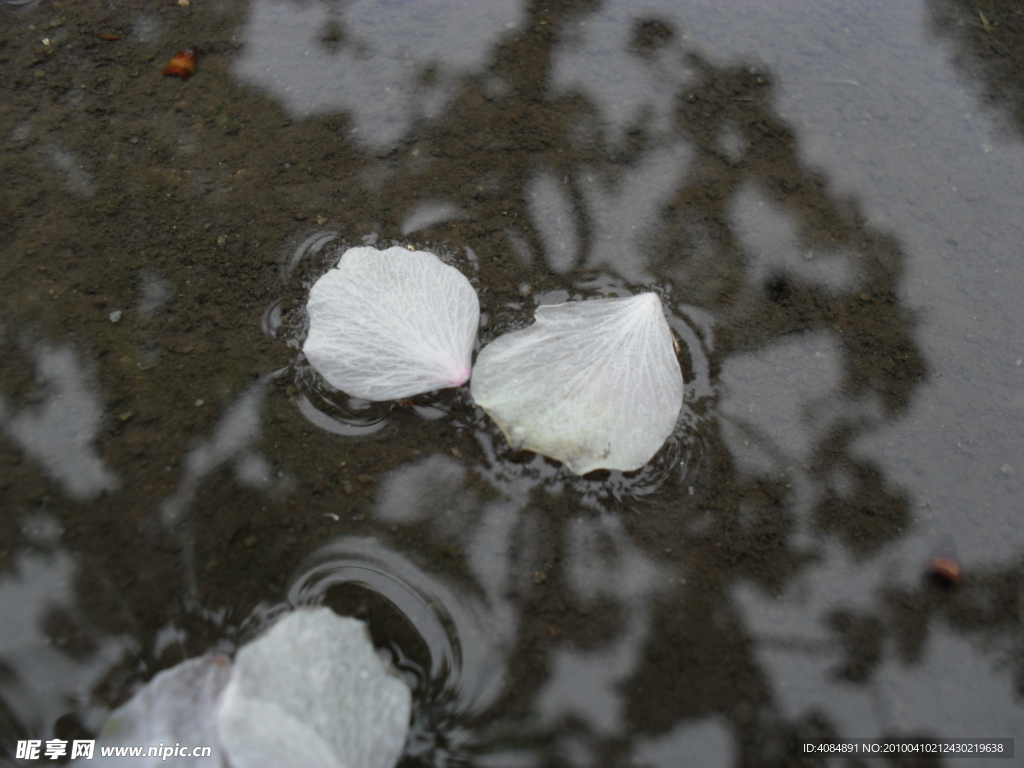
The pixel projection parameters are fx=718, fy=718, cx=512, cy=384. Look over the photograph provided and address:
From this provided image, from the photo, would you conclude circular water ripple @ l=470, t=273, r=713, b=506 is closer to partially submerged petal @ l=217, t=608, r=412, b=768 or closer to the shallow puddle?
the shallow puddle

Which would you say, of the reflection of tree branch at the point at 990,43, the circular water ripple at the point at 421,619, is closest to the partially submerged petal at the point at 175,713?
the circular water ripple at the point at 421,619

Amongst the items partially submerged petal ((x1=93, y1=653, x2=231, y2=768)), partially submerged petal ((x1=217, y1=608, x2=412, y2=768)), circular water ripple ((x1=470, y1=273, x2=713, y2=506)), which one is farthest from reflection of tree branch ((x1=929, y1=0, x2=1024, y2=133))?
partially submerged petal ((x1=93, y1=653, x2=231, y2=768))

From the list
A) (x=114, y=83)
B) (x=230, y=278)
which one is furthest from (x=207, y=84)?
(x=230, y=278)

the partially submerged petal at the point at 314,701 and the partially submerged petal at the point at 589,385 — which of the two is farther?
the partially submerged petal at the point at 589,385

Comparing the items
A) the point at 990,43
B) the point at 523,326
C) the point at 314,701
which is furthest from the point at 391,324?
the point at 990,43

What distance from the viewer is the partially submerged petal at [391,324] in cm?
151

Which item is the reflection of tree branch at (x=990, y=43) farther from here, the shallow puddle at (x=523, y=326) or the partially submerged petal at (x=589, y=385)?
the partially submerged petal at (x=589, y=385)

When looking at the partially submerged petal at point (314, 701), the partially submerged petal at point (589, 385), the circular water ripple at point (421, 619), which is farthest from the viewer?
the partially submerged petal at point (589, 385)

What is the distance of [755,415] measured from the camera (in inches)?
62.4

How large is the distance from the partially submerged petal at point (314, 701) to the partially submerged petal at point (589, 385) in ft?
1.64

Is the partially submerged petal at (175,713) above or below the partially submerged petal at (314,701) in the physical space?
below

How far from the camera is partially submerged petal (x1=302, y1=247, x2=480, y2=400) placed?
1.51m

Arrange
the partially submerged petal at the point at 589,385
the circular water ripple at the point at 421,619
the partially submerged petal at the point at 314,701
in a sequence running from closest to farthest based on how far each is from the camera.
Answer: the partially submerged petal at the point at 314,701 → the circular water ripple at the point at 421,619 → the partially submerged petal at the point at 589,385

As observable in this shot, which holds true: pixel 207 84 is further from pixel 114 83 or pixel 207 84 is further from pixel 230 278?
pixel 230 278
